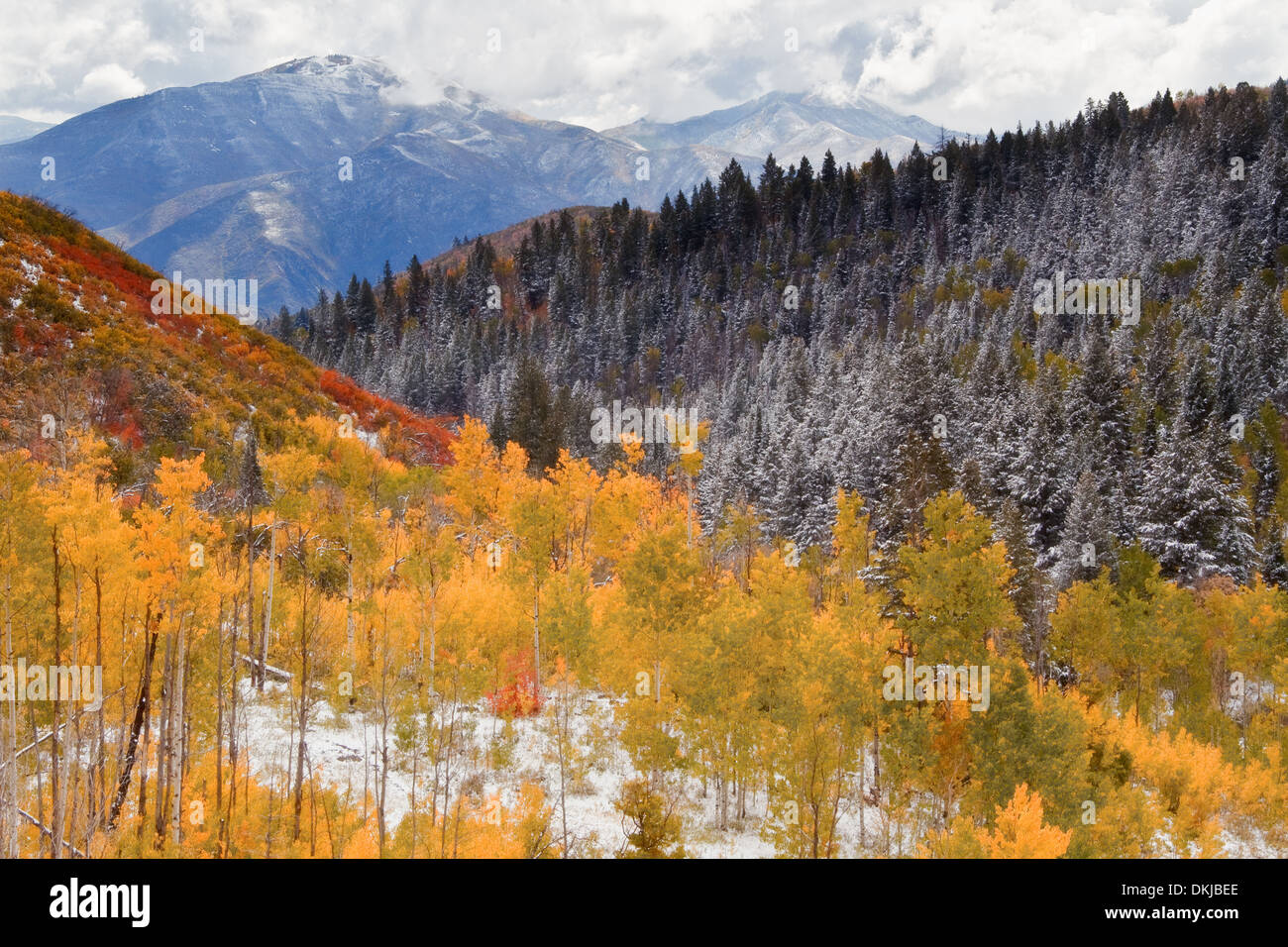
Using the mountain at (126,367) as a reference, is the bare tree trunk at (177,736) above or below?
below

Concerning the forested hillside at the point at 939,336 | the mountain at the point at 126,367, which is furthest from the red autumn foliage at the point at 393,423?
the forested hillside at the point at 939,336

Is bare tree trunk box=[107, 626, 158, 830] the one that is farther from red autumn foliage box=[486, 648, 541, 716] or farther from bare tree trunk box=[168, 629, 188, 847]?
red autumn foliage box=[486, 648, 541, 716]

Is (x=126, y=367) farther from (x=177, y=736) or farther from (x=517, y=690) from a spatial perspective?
(x=177, y=736)

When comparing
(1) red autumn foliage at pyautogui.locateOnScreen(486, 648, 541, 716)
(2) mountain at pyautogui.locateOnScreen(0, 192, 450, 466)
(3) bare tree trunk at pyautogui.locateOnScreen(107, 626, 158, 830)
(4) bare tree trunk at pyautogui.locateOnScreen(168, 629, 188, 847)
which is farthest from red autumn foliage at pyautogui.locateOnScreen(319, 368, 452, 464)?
(3) bare tree trunk at pyautogui.locateOnScreen(107, 626, 158, 830)

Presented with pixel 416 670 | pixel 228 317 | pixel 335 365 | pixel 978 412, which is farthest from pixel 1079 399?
pixel 335 365

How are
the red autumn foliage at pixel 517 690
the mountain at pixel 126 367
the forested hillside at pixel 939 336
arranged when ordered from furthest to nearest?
the forested hillside at pixel 939 336
the mountain at pixel 126 367
the red autumn foliage at pixel 517 690

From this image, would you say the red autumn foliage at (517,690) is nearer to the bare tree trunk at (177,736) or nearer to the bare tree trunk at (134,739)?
the bare tree trunk at (177,736)

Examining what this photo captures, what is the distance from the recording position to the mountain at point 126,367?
36.7 m

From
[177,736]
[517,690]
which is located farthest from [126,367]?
[177,736]

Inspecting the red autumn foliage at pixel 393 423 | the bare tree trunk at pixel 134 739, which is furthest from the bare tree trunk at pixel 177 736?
the red autumn foliage at pixel 393 423

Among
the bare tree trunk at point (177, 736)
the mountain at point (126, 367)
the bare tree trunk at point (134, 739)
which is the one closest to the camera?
the bare tree trunk at point (177, 736)

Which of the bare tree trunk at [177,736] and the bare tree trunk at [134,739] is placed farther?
the bare tree trunk at [134,739]

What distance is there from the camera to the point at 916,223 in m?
143

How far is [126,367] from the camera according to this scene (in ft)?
137
